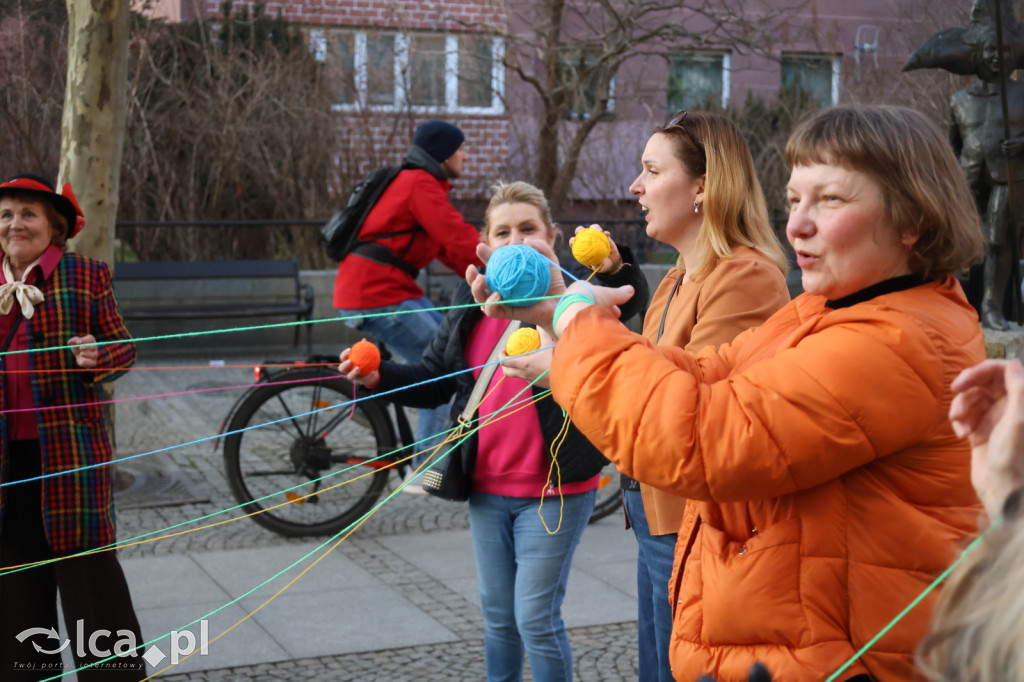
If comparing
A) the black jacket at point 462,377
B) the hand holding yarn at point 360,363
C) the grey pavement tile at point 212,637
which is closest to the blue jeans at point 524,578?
the black jacket at point 462,377

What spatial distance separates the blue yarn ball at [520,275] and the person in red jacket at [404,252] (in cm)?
390

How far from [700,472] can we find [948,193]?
66 cm

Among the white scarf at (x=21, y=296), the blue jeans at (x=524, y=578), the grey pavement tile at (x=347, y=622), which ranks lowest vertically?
the grey pavement tile at (x=347, y=622)

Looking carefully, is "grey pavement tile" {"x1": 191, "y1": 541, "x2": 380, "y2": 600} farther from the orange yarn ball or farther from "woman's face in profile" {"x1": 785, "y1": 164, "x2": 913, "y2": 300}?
"woman's face in profile" {"x1": 785, "y1": 164, "x2": 913, "y2": 300}

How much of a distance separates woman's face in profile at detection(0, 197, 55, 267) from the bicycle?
2.07m

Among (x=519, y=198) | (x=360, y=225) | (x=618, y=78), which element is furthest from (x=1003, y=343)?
(x=618, y=78)

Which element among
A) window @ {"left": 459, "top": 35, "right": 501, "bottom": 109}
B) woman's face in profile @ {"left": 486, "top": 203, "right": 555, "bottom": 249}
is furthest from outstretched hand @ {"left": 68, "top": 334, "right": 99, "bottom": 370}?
window @ {"left": 459, "top": 35, "right": 501, "bottom": 109}

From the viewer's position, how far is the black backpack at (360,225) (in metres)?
6.31

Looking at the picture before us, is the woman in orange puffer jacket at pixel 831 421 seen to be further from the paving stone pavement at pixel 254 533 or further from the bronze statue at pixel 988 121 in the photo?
the bronze statue at pixel 988 121

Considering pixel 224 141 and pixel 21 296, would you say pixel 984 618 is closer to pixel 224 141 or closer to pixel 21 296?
pixel 21 296

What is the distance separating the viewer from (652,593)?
3.27 meters

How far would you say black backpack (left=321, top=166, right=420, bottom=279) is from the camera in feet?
20.7

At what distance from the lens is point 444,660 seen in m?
4.61

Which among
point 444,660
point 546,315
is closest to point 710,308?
point 546,315
